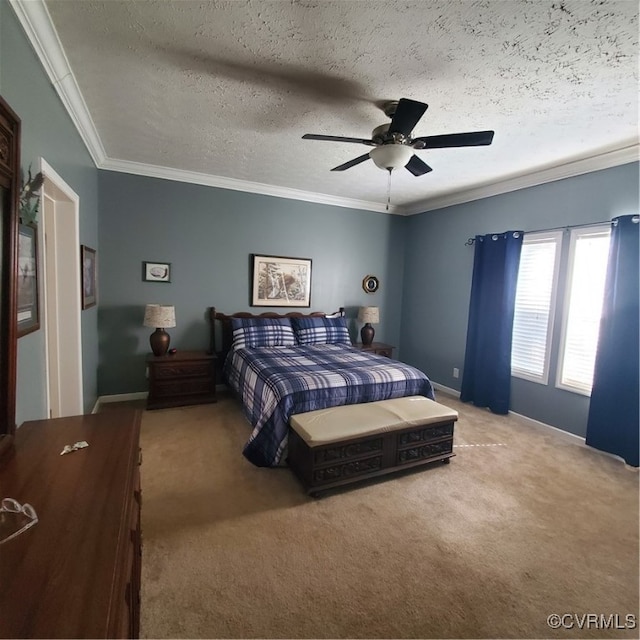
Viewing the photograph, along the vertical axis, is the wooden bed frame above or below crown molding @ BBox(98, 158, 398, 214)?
below

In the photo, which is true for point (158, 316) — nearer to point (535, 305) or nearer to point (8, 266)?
point (8, 266)

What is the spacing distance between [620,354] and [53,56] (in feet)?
14.7

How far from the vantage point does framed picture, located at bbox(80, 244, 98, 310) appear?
2818mm

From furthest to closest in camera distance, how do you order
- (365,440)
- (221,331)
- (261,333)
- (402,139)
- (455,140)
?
(221,331)
(261,333)
(365,440)
(402,139)
(455,140)

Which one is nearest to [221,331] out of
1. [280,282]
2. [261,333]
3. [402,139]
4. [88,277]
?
[261,333]

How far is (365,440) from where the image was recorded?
2.38 meters

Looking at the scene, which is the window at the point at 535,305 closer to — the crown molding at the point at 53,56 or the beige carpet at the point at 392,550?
the beige carpet at the point at 392,550

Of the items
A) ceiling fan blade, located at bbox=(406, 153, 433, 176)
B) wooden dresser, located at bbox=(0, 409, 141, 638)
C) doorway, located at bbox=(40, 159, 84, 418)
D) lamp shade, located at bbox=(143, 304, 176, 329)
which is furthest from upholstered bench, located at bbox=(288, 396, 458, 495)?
lamp shade, located at bbox=(143, 304, 176, 329)

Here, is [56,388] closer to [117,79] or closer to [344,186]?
[117,79]

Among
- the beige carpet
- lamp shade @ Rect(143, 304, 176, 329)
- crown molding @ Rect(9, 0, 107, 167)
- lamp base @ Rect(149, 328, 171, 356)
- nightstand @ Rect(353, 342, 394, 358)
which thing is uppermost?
crown molding @ Rect(9, 0, 107, 167)

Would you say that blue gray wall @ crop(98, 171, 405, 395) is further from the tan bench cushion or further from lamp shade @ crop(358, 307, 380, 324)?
the tan bench cushion

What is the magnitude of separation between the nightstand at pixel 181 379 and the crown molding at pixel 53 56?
2196mm

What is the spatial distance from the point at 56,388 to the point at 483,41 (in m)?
3.55

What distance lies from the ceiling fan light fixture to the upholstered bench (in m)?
1.82
